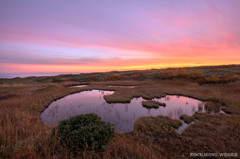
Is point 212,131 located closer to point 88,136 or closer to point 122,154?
point 122,154

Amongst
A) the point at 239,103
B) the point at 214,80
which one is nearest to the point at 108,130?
the point at 239,103

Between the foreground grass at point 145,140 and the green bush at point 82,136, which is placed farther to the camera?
the green bush at point 82,136

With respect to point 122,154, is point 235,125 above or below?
below

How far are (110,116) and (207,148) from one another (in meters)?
8.12

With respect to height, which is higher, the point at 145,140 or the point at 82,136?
the point at 82,136

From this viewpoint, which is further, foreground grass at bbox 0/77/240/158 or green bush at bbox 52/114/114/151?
green bush at bbox 52/114/114/151

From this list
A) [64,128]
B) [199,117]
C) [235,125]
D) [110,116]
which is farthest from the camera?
[110,116]

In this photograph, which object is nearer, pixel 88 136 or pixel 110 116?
pixel 88 136

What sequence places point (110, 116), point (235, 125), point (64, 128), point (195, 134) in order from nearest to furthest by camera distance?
point (64, 128) → point (195, 134) → point (235, 125) → point (110, 116)

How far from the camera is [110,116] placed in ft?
36.9

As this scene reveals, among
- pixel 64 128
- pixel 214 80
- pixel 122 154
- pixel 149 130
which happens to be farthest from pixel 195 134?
pixel 214 80

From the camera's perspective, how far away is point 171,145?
638 cm

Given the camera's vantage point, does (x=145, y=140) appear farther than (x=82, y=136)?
Yes

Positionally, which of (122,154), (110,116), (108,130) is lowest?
(110,116)
